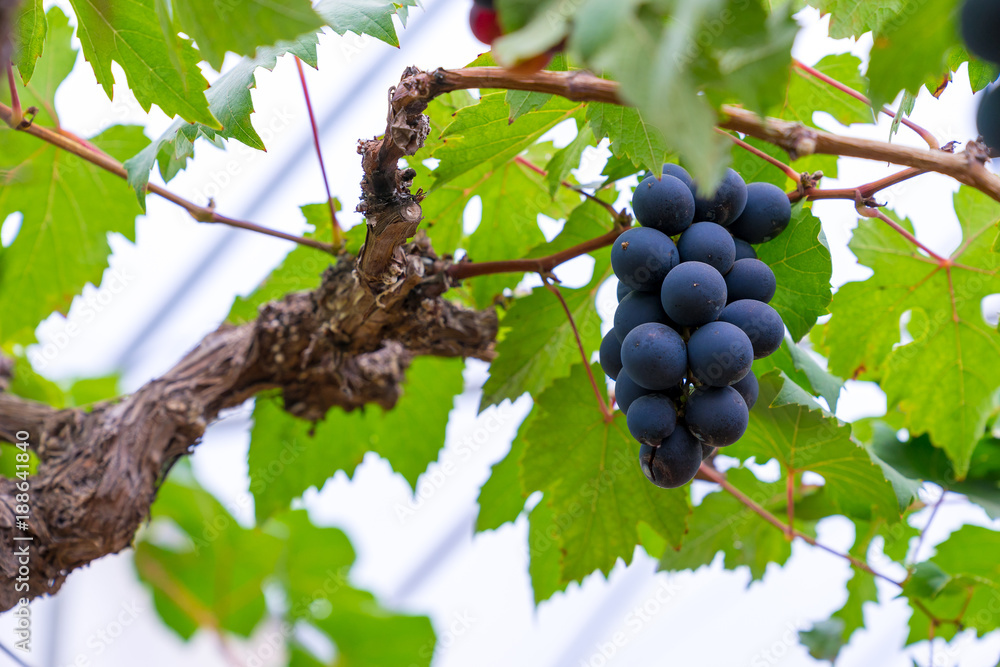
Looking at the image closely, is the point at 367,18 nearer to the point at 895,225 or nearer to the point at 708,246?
the point at 708,246

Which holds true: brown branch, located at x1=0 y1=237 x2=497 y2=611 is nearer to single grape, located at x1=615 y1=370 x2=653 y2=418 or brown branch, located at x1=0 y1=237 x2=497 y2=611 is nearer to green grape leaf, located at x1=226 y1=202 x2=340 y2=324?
green grape leaf, located at x1=226 y1=202 x2=340 y2=324

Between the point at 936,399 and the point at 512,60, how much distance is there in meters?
0.88

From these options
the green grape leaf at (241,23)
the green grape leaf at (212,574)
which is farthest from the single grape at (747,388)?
the green grape leaf at (212,574)

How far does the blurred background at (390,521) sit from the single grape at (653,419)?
5.84 ft

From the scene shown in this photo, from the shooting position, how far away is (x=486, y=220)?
3.38 ft

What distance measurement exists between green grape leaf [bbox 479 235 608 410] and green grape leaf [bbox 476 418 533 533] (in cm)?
19

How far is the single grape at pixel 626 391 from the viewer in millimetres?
614

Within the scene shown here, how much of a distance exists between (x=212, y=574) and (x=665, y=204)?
2454mm

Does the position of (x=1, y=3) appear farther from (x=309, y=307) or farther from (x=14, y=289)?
(x=14, y=289)

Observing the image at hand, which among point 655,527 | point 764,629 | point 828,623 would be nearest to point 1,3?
point 655,527

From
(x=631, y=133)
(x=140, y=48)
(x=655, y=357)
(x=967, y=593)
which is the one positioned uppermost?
(x=140, y=48)

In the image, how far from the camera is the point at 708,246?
606 millimetres

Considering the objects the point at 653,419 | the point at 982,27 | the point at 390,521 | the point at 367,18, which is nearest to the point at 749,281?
the point at 653,419

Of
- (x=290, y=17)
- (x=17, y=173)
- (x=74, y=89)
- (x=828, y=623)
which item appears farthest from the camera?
(x=74, y=89)
